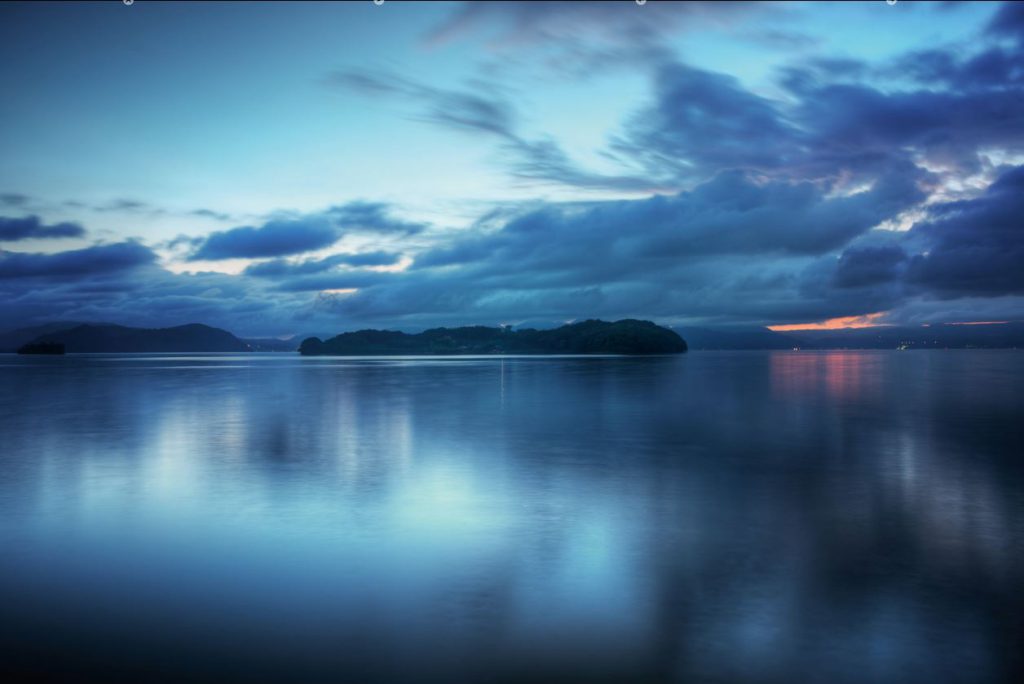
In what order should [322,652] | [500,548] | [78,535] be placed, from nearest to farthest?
[322,652], [500,548], [78,535]

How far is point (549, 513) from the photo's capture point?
16141 mm

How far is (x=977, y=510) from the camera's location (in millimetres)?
16578

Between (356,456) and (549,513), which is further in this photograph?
→ (356,456)

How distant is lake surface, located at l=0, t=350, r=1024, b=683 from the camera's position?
8.39m

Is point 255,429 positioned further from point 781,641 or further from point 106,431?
point 781,641

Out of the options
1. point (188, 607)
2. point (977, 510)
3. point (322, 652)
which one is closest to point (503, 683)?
point (322, 652)

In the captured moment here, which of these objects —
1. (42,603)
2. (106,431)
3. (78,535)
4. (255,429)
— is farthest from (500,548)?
(106,431)

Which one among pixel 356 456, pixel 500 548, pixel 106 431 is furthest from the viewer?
pixel 106 431

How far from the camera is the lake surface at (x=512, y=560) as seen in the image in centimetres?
839

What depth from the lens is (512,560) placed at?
12.4m

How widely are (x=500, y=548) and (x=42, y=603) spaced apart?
7.35 m

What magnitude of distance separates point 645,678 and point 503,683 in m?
1.61

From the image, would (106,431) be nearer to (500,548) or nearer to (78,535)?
(78,535)

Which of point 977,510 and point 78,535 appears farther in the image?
point 977,510
